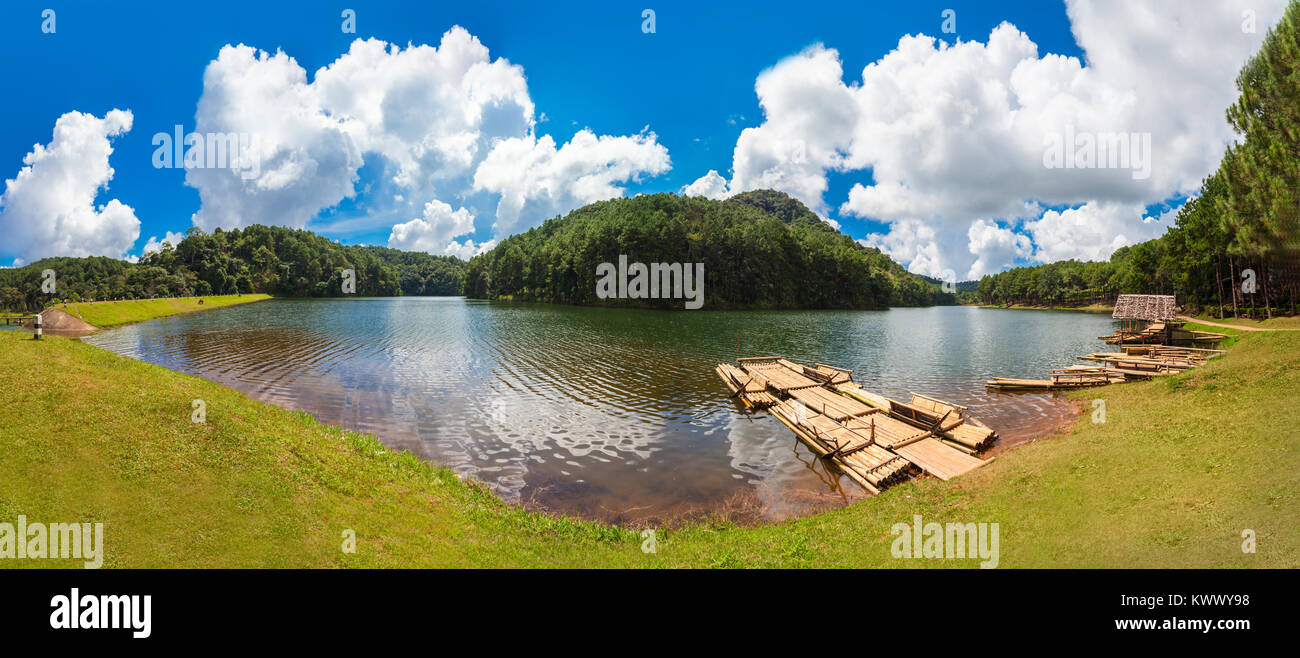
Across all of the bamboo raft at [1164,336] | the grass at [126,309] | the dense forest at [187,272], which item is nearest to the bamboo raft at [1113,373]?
the bamboo raft at [1164,336]

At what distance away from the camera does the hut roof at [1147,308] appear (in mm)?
55531

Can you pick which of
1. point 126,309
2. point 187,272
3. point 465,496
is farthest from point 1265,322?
point 187,272

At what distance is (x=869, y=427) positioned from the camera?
22.3 metres

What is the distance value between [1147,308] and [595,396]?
235ft

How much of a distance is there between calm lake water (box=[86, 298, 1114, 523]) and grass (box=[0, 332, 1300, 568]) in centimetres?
309

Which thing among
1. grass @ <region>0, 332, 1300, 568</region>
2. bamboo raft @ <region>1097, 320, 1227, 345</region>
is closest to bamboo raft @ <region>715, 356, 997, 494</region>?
grass @ <region>0, 332, 1300, 568</region>

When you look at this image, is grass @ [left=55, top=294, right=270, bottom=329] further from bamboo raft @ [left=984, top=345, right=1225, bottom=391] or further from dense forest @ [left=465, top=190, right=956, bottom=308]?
bamboo raft @ [left=984, top=345, right=1225, bottom=391]

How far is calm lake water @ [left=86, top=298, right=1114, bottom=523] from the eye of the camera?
17219 millimetres

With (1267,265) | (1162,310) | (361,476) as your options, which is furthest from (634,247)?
(361,476)

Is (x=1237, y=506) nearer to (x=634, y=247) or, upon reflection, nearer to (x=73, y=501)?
(x=73, y=501)

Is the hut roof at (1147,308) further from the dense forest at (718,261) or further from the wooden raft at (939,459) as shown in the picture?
the dense forest at (718,261)

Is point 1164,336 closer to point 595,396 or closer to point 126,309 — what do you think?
point 595,396

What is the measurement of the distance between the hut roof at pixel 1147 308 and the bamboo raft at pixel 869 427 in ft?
172
